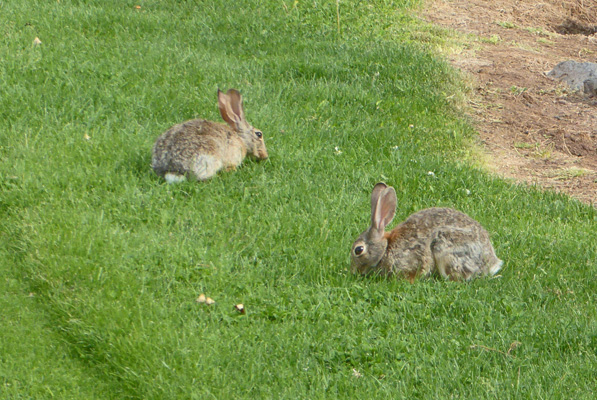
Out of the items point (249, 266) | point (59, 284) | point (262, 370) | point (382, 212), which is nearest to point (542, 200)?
point (382, 212)

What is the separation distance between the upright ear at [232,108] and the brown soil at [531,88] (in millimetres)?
3462

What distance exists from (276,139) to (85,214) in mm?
2942

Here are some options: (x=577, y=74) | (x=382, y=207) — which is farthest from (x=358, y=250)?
(x=577, y=74)

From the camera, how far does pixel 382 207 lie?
653 cm

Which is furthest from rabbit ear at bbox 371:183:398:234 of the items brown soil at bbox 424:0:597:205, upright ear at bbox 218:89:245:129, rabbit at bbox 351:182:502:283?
brown soil at bbox 424:0:597:205

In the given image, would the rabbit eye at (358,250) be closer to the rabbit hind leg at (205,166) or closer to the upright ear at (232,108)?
the rabbit hind leg at (205,166)

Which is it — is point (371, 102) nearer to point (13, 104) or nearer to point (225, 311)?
point (13, 104)

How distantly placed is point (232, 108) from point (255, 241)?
235 centimetres

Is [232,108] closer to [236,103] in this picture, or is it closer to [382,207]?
[236,103]

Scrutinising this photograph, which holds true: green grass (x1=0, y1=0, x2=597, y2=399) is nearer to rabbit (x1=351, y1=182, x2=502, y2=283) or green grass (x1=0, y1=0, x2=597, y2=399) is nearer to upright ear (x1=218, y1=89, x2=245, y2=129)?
rabbit (x1=351, y1=182, x2=502, y2=283)

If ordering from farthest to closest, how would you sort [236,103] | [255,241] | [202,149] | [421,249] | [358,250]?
[236,103]
[202,149]
[255,241]
[421,249]
[358,250]

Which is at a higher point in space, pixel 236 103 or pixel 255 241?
pixel 236 103

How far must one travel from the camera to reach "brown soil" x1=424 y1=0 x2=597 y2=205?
9.98 meters

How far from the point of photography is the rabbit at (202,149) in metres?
7.42
